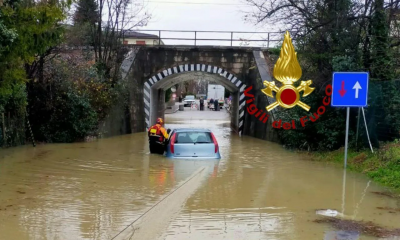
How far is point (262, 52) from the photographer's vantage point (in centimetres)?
2730

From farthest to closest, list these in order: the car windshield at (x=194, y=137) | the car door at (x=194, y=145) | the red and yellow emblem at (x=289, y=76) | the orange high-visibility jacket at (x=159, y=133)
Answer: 1. the orange high-visibility jacket at (x=159, y=133)
2. the red and yellow emblem at (x=289, y=76)
3. the car windshield at (x=194, y=137)
4. the car door at (x=194, y=145)

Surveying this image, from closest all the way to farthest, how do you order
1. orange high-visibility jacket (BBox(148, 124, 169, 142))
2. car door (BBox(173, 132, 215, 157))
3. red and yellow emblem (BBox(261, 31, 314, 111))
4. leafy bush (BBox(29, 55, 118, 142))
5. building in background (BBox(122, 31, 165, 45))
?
1. car door (BBox(173, 132, 215, 157))
2. red and yellow emblem (BBox(261, 31, 314, 111))
3. orange high-visibility jacket (BBox(148, 124, 169, 142))
4. leafy bush (BBox(29, 55, 118, 142))
5. building in background (BBox(122, 31, 165, 45))

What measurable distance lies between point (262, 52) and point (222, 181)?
18.0 metres

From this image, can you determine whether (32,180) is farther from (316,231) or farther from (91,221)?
(316,231)

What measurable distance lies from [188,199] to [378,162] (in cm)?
590

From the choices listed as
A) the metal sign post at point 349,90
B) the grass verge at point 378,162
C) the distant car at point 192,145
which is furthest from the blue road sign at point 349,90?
the distant car at point 192,145

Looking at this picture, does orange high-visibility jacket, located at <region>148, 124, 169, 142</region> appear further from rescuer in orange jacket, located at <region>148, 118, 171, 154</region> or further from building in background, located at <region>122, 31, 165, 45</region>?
building in background, located at <region>122, 31, 165, 45</region>

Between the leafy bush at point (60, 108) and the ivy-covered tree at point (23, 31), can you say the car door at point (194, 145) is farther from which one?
the leafy bush at point (60, 108)

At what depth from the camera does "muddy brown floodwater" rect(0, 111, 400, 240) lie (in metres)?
6.46

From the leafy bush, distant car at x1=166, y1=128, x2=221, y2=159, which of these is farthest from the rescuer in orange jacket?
the leafy bush

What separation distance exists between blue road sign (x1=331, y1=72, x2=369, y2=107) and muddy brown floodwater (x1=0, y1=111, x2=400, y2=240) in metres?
1.93

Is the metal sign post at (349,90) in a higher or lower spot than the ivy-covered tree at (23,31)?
lower

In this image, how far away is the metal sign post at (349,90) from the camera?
11.8 m

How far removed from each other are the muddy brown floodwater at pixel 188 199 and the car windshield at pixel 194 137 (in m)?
0.67
